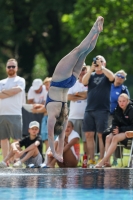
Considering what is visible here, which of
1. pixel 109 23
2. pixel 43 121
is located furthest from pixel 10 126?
pixel 109 23

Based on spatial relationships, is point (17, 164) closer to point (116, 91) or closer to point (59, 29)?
point (116, 91)

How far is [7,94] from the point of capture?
13.6m

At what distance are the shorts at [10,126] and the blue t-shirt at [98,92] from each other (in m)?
1.34

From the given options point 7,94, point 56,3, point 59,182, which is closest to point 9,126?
point 7,94

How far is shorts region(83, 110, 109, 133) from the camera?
13.4m

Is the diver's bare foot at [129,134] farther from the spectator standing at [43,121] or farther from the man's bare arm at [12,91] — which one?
the spectator standing at [43,121]

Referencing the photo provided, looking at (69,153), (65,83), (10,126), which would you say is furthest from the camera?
(10,126)

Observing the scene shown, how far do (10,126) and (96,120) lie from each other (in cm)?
159

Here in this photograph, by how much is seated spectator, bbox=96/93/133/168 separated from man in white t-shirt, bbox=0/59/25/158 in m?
1.79

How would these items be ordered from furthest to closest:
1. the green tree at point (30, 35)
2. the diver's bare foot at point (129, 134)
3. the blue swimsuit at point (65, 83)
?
the green tree at point (30, 35), the diver's bare foot at point (129, 134), the blue swimsuit at point (65, 83)

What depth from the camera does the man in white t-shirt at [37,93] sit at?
1505 cm

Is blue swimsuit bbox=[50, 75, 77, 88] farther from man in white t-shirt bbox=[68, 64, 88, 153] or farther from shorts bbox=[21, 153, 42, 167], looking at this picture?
man in white t-shirt bbox=[68, 64, 88, 153]

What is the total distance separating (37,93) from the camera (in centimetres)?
1525

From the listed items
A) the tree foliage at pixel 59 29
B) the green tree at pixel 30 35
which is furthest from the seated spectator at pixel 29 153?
the green tree at pixel 30 35
